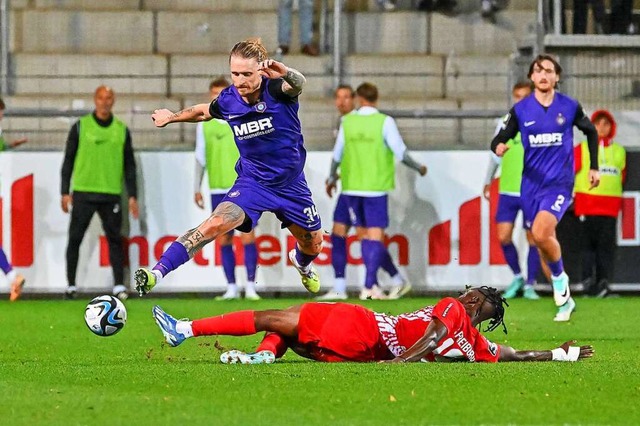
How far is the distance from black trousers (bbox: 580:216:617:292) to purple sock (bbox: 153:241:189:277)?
860 cm

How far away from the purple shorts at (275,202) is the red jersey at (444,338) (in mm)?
1876

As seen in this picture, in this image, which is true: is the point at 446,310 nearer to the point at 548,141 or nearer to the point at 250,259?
the point at 548,141

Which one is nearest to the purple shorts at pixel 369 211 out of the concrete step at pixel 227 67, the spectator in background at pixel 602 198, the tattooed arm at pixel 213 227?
the spectator in background at pixel 602 198

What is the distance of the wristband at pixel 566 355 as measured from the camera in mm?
9672

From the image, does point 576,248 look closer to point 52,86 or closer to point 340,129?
point 340,129

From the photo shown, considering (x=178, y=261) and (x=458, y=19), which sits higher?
(x=458, y=19)

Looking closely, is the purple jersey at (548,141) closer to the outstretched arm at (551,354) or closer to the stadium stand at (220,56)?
the outstretched arm at (551,354)

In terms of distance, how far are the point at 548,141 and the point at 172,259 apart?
5.10 meters

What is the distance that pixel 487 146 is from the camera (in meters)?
18.0

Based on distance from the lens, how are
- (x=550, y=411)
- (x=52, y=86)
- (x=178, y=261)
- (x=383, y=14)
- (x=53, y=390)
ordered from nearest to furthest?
(x=550, y=411) → (x=53, y=390) → (x=178, y=261) → (x=52, y=86) → (x=383, y=14)

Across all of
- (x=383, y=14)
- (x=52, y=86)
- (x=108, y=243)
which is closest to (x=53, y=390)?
(x=108, y=243)

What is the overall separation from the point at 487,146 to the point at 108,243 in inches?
195

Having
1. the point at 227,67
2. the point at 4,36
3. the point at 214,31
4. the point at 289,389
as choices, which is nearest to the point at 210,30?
the point at 214,31

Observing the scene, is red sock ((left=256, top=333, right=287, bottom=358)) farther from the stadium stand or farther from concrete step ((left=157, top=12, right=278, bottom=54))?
concrete step ((left=157, top=12, right=278, bottom=54))
